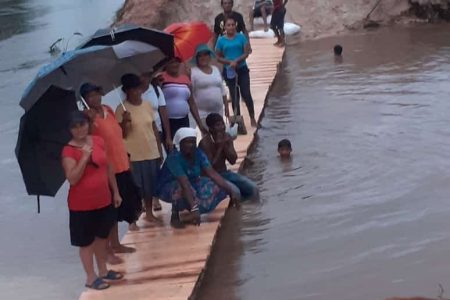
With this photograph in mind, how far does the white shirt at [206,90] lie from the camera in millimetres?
7996

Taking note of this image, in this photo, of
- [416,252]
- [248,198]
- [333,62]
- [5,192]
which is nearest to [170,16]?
[333,62]

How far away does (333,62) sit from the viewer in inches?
563

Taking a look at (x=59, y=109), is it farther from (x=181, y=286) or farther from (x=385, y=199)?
(x=385, y=199)

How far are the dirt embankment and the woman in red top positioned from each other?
12387mm

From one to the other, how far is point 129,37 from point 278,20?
388 inches

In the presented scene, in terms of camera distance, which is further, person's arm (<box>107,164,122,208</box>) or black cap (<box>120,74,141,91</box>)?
black cap (<box>120,74,141,91</box>)

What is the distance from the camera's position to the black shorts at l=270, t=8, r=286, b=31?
1587 centimetres

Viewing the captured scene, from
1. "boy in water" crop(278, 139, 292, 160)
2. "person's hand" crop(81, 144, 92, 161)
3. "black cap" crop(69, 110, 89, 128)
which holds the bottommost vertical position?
"boy in water" crop(278, 139, 292, 160)

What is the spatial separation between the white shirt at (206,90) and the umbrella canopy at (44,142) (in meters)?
2.53

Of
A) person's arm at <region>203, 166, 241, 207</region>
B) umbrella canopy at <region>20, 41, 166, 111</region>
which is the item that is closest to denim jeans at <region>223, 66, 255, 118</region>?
person's arm at <region>203, 166, 241, 207</region>

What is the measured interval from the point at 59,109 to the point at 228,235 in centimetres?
210

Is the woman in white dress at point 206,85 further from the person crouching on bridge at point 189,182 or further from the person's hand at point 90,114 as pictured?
the person's hand at point 90,114

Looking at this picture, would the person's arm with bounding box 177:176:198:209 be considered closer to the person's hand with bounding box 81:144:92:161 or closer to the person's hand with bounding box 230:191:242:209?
the person's hand with bounding box 230:191:242:209

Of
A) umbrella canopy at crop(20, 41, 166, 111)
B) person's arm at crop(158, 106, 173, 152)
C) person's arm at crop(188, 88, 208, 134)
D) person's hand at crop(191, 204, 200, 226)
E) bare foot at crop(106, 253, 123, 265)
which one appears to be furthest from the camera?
person's arm at crop(188, 88, 208, 134)
